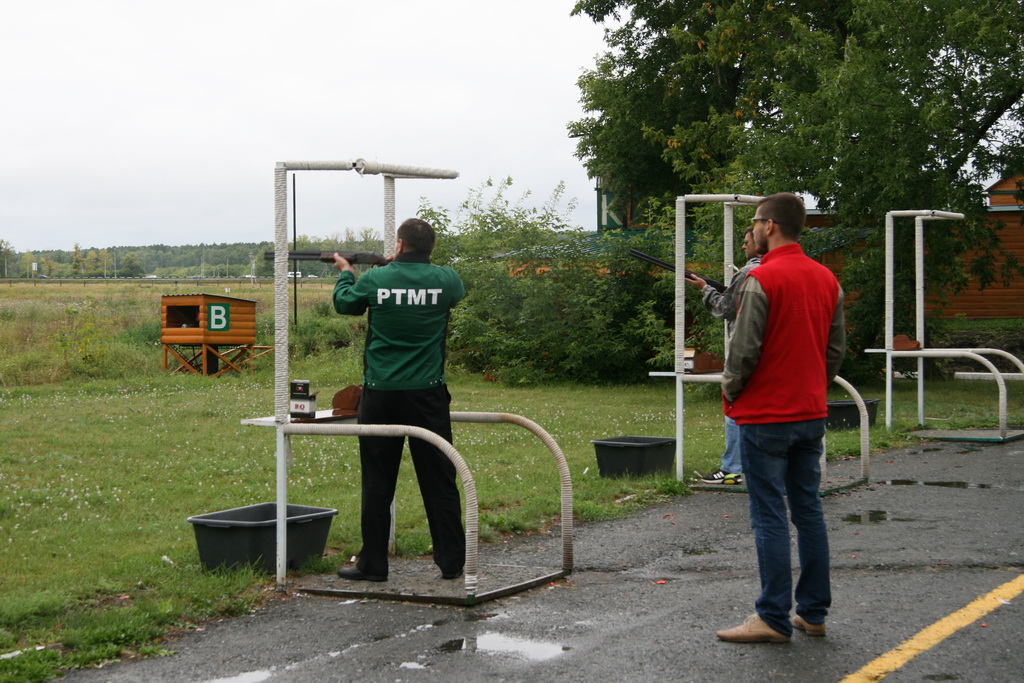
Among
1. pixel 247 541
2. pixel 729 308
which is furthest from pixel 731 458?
pixel 247 541

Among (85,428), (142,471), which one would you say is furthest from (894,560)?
(85,428)

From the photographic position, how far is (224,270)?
108562 millimetres

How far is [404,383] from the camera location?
245 inches

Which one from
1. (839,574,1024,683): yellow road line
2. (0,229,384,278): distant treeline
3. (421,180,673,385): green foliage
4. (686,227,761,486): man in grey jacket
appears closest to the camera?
(839,574,1024,683): yellow road line

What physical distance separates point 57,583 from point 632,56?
30537mm

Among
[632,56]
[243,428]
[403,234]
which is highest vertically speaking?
[632,56]

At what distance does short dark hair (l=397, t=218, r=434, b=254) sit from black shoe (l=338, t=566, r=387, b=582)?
1.96 metres

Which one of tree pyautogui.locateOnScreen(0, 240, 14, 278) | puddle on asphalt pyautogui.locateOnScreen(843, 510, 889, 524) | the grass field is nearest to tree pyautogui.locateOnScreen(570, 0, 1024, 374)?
the grass field

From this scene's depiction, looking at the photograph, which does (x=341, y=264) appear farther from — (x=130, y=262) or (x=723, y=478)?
(x=130, y=262)

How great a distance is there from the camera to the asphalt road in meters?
4.64

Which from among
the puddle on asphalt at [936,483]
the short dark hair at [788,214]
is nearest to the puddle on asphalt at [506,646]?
the short dark hair at [788,214]

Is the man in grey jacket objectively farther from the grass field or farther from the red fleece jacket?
the grass field

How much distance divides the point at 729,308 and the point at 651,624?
209cm

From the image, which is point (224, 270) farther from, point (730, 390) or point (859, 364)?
point (730, 390)
